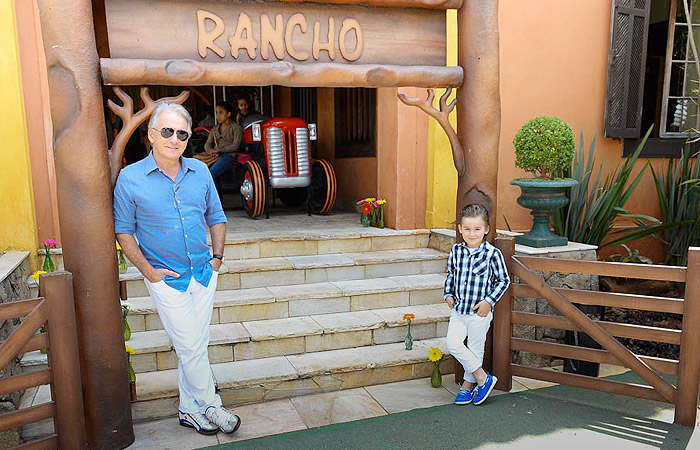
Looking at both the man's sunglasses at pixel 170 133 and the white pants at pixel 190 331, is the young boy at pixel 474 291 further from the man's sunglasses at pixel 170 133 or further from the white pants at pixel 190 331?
the man's sunglasses at pixel 170 133

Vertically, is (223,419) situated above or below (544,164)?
below

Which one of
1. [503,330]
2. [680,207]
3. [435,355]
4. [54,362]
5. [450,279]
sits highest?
[680,207]

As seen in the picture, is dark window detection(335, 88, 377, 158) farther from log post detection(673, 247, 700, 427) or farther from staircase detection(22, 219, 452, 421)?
log post detection(673, 247, 700, 427)

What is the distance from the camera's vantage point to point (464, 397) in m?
3.55

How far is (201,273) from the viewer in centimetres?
306

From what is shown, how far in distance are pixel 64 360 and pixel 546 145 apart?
3741 millimetres

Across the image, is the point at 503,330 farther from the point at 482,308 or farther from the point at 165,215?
the point at 165,215

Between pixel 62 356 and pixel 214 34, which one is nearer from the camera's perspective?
pixel 62 356

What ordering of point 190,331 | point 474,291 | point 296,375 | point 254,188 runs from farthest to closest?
point 254,188
point 296,375
point 474,291
point 190,331

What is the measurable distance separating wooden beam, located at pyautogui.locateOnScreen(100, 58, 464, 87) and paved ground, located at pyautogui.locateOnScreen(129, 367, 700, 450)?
200 centimetres

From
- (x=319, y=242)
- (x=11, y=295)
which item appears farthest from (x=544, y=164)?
(x=11, y=295)

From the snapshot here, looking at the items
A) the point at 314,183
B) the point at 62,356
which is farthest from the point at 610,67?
the point at 62,356

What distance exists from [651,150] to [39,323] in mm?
6303

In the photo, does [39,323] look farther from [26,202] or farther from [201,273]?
[26,202]
